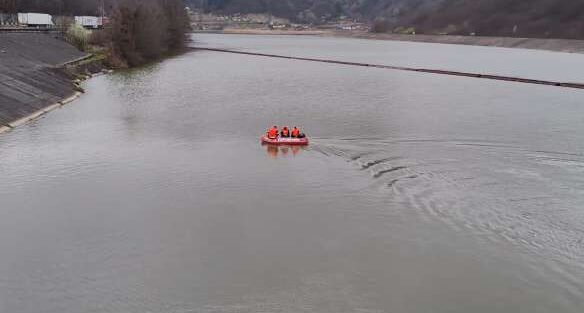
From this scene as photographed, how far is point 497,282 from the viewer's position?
2122 cm

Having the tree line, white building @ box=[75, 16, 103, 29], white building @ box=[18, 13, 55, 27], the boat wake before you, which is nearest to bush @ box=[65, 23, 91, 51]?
the tree line

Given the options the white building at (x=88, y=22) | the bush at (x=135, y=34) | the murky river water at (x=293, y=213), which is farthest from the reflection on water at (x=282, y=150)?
the white building at (x=88, y=22)

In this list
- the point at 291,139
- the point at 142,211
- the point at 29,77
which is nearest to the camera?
the point at 142,211

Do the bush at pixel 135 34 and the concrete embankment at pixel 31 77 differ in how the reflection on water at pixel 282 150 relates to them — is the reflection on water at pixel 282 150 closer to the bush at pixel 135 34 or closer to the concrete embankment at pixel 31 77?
the concrete embankment at pixel 31 77

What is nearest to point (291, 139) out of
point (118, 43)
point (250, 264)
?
point (250, 264)

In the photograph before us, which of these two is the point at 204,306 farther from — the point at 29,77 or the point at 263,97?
the point at 29,77

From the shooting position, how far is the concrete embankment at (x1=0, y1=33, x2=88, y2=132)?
49969 millimetres

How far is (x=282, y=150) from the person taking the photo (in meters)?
39.7

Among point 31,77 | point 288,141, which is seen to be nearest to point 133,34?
point 31,77

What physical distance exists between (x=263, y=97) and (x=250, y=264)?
4440cm

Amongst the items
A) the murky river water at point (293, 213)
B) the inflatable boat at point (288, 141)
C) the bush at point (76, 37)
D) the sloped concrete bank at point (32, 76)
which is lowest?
the murky river water at point (293, 213)

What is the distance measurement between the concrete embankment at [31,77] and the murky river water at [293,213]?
243cm

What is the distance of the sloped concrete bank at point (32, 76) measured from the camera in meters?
50.0

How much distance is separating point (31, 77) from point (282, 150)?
122ft
